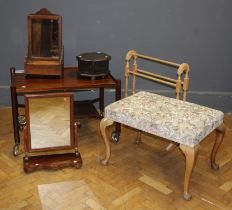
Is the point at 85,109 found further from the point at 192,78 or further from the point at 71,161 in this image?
the point at 192,78

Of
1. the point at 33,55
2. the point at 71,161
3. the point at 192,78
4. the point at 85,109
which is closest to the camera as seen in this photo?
the point at 71,161

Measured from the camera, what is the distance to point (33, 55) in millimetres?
2795

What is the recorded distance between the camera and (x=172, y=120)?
2355 millimetres

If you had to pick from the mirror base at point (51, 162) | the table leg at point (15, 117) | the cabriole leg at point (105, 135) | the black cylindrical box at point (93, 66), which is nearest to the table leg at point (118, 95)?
the black cylindrical box at point (93, 66)

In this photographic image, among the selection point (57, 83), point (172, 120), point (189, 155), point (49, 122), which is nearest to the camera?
point (189, 155)

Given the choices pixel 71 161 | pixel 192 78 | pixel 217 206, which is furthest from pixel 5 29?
pixel 217 206

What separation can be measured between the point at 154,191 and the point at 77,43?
4.88ft

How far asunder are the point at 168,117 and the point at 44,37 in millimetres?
1067

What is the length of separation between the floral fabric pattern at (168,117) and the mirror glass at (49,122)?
321mm

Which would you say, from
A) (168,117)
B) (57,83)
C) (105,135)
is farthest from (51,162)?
(168,117)

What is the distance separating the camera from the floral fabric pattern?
2256 mm

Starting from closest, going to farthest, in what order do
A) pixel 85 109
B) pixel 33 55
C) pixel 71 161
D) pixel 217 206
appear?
1. pixel 217 206
2. pixel 71 161
3. pixel 33 55
4. pixel 85 109

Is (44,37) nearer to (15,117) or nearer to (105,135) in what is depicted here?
(15,117)

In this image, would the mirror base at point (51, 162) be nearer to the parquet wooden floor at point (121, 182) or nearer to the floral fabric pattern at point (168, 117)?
the parquet wooden floor at point (121, 182)
